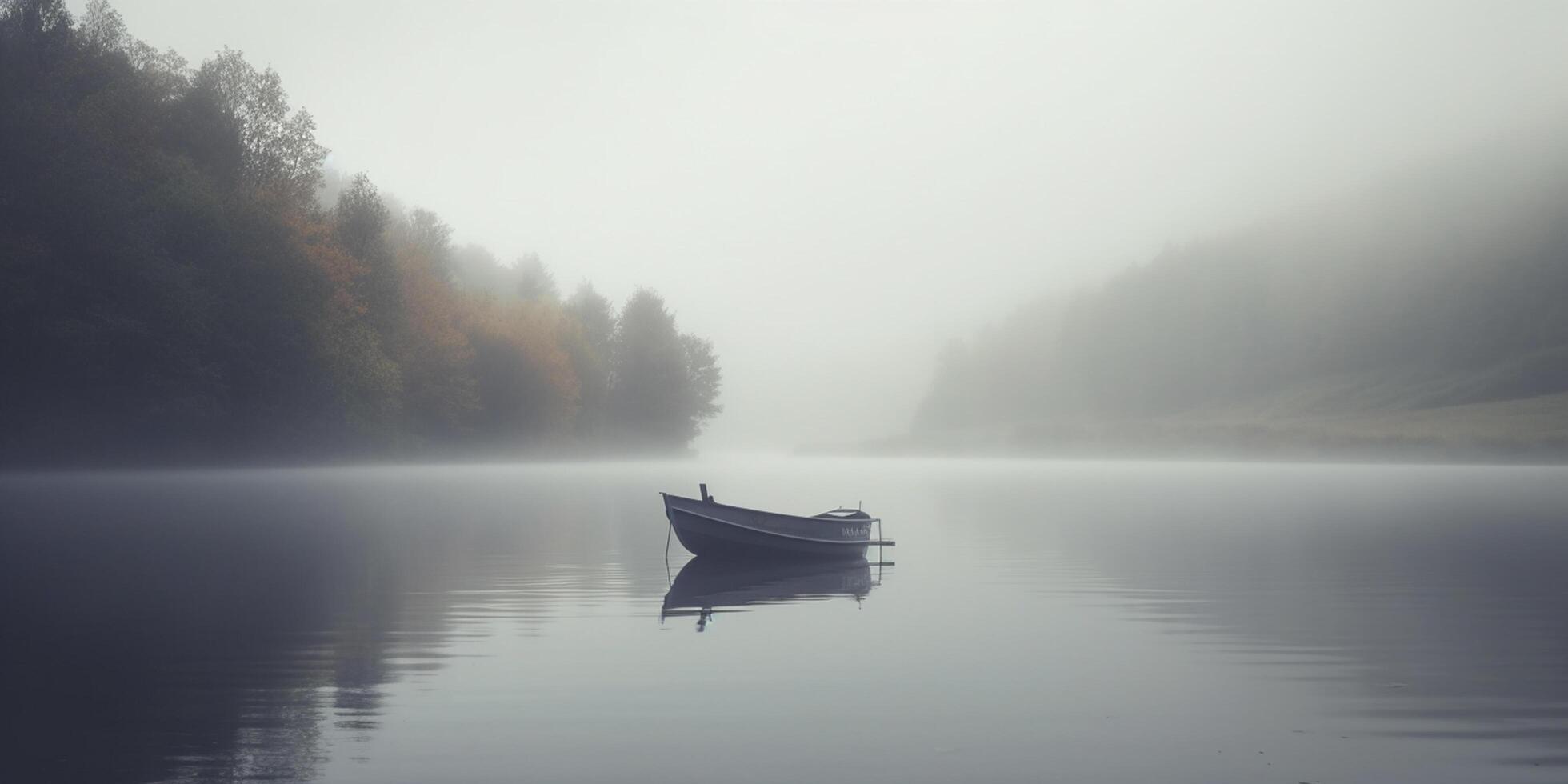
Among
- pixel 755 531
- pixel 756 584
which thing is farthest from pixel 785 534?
pixel 756 584

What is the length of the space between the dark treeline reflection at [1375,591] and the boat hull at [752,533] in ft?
25.0

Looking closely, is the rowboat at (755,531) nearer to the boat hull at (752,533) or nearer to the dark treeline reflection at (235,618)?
the boat hull at (752,533)

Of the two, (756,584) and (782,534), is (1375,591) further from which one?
(782,534)

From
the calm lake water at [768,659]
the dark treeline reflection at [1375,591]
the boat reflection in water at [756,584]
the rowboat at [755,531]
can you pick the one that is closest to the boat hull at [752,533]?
the rowboat at [755,531]

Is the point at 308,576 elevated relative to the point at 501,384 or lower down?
lower down

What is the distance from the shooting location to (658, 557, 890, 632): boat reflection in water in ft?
82.7

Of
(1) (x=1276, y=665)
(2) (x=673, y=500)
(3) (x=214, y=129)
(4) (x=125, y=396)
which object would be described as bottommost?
(1) (x=1276, y=665)

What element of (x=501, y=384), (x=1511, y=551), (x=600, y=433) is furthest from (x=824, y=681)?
(x=600, y=433)

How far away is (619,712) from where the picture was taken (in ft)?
46.6

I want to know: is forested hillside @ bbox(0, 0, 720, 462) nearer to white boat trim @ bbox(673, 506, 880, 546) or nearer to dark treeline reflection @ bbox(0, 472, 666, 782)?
dark treeline reflection @ bbox(0, 472, 666, 782)

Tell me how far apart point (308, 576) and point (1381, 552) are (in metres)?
34.3

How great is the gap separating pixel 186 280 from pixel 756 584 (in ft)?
169

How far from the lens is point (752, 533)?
1303 inches

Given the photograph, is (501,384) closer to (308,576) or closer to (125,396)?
(125,396)
